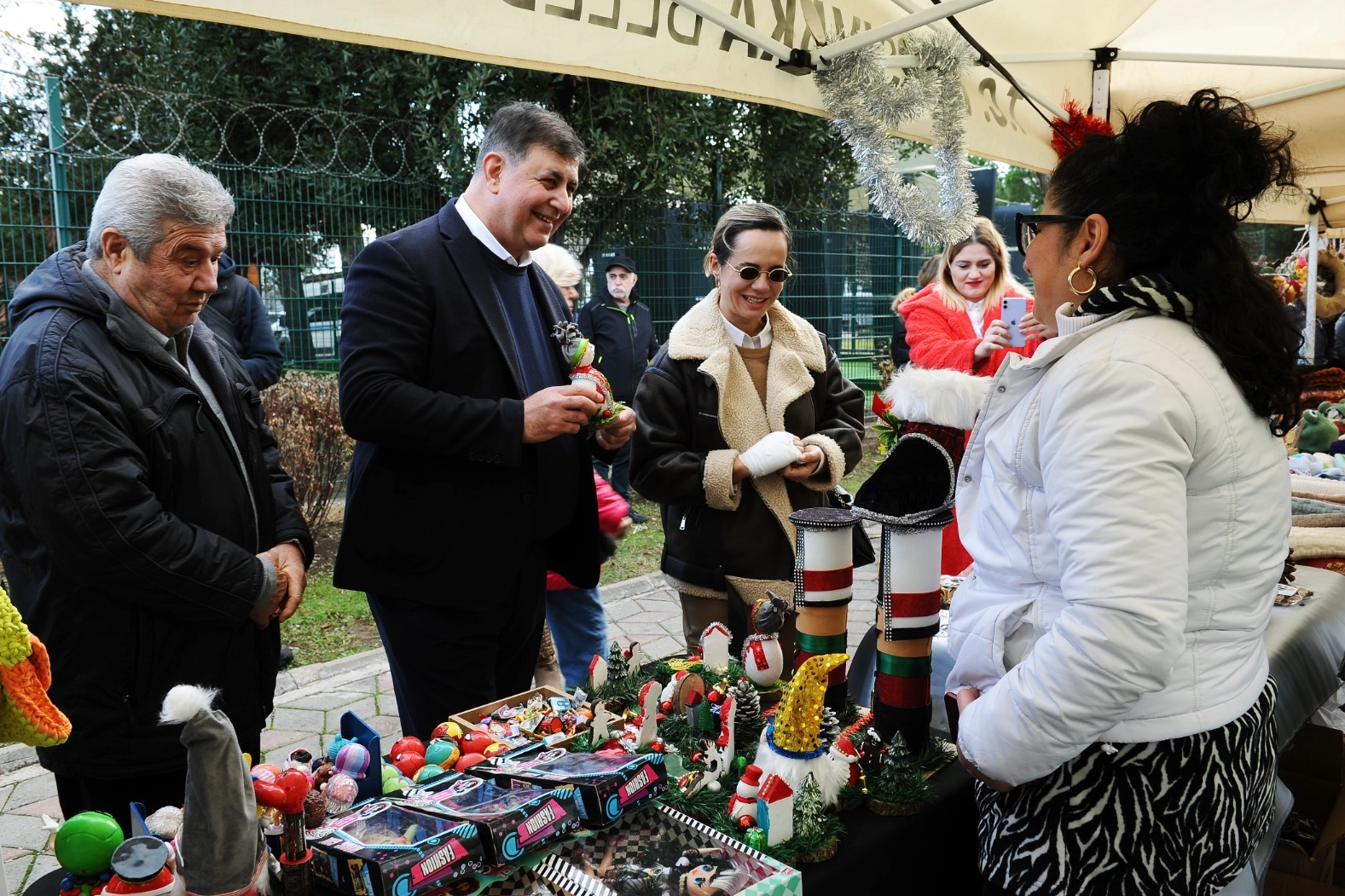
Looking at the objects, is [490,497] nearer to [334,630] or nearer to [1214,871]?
[1214,871]

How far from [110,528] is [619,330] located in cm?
547

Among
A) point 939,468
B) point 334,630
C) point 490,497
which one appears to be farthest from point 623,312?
point 939,468

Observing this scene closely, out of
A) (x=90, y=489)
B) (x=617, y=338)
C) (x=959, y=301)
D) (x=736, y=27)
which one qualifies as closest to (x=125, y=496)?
(x=90, y=489)

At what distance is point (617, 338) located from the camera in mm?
7082

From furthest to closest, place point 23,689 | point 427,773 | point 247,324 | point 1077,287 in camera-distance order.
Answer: point 247,324 < point 427,773 < point 1077,287 < point 23,689

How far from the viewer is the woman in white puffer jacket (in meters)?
1.22

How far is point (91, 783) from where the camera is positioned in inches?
74.0

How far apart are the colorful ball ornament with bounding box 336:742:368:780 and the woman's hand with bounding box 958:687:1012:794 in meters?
0.92

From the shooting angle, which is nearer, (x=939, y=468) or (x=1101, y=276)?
(x=1101, y=276)

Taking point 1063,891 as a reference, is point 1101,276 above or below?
above

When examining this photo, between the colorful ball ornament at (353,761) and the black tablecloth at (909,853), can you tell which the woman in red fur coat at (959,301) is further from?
the colorful ball ornament at (353,761)

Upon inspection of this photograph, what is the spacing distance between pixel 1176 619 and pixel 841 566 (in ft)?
2.37

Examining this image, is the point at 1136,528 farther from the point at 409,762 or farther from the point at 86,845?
the point at 86,845

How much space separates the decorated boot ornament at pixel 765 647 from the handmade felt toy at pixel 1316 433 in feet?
11.6
